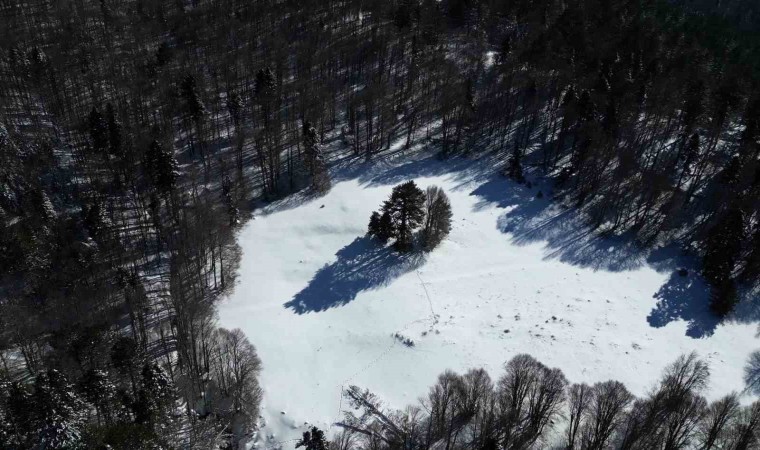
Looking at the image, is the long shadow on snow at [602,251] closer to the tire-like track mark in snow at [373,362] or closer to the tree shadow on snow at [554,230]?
the tree shadow on snow at [554,230]

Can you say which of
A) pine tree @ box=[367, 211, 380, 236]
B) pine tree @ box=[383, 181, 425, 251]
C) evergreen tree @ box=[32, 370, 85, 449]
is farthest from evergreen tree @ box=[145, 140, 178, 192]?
evergreen tree @ box=[32, 370, 85, 449]

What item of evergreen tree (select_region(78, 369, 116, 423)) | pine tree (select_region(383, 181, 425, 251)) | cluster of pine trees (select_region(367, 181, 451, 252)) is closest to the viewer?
evergreen tree (select_region(78, 369, 116, 423))

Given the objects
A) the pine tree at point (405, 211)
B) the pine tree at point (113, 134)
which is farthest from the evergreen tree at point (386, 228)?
the pine tree at point (113, 134)

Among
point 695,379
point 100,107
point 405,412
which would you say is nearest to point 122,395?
point 405,412

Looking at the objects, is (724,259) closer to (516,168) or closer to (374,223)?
(516,168)

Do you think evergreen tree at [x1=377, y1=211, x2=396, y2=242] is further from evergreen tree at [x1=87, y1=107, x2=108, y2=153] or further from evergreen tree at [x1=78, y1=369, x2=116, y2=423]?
evergreen tree at [x1=87, y1=107, x2=108, y2=153]
